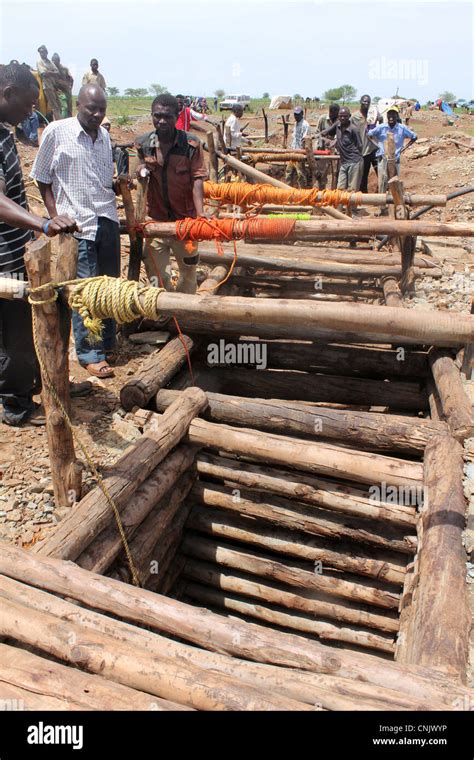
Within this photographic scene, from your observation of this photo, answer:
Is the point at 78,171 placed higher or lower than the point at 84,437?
higher

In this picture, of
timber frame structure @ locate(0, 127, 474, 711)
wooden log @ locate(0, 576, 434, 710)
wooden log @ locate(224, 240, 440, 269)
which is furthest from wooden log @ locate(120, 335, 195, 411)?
wooden log @ locate(224, 240, 440, 269)

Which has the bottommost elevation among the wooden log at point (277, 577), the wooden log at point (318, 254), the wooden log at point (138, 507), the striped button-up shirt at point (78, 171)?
the wooden log at point (277, 577)

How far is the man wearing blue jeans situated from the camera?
473cm

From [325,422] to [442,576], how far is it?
1548mm

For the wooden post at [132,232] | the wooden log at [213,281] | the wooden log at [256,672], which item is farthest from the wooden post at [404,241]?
the wooden log at [256,672]

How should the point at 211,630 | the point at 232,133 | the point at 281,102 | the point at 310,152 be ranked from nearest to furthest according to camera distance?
the point at 211,630
the point at 310,152
the point at 232,133
the point at 281,102

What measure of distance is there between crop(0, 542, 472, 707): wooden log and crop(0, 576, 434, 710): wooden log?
0.10 metres

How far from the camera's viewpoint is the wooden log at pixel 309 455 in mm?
3498

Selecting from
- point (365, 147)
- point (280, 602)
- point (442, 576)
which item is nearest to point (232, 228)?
point (280, 602)

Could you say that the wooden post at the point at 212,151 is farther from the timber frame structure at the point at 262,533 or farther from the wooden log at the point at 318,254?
the timber frame structure at the point at 262,533

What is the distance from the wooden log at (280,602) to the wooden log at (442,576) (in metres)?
1.09

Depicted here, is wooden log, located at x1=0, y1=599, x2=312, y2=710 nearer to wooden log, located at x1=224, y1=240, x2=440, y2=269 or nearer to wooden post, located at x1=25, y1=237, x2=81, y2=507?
wooden post, located at x1=25, y1=237, x2=81, y2=507

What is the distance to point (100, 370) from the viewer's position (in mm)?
5246

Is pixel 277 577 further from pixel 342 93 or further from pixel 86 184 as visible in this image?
pixel 342 93
